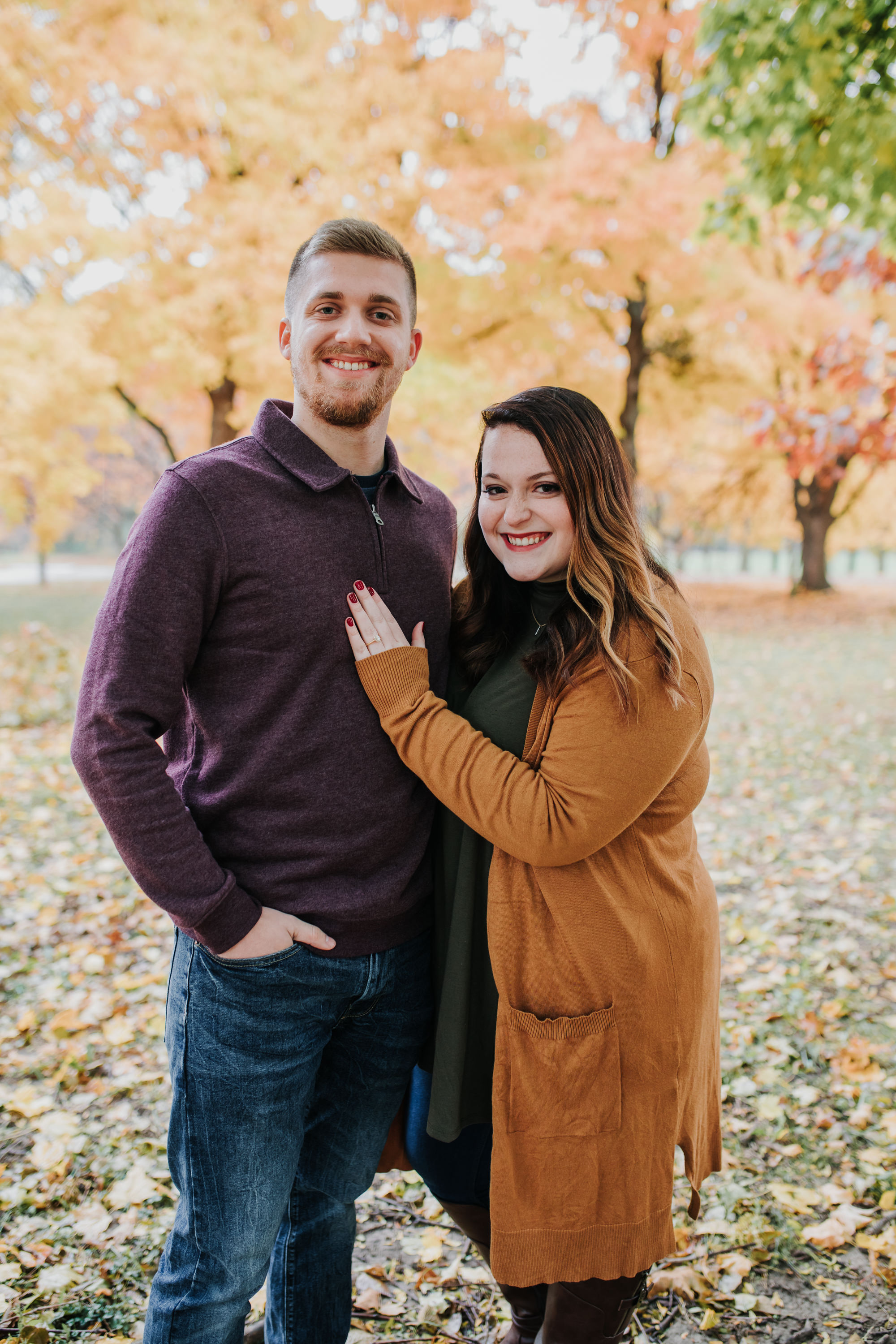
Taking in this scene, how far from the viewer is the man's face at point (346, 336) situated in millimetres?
1988

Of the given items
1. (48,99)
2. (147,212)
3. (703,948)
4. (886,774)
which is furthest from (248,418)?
(703,948)

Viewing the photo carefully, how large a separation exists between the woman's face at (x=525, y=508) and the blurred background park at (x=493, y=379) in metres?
0.76

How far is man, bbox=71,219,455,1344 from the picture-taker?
1729 millimetres

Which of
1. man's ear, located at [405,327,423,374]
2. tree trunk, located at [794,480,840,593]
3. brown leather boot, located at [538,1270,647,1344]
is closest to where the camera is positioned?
brown leather boot, located at [538,1270,647,1344]

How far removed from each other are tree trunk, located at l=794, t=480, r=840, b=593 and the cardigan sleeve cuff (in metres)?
22.4

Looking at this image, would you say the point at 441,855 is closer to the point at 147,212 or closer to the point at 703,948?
the point at 703,948

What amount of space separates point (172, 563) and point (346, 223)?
93 cm

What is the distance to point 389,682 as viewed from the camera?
1912mm

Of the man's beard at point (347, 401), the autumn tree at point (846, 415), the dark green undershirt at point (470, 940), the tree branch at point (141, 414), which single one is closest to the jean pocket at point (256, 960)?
the dark green undershirt at point (470, 940)

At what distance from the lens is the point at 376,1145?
7.01 ft

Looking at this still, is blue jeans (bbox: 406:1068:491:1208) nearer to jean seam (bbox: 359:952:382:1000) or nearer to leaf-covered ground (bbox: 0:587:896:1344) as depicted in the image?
jean seam (bbox: 359:952:382:1000)

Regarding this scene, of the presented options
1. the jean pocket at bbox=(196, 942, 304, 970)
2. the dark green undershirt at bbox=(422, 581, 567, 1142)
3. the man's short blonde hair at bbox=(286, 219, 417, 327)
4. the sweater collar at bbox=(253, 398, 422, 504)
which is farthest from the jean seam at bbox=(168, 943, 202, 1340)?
the man's short blonde hair at bbox=(286, 219, 417, 327)

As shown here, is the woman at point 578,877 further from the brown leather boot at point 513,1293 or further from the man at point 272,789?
the brown leather boot at point 513,1293

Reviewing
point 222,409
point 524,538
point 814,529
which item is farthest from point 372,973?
point 814,529
